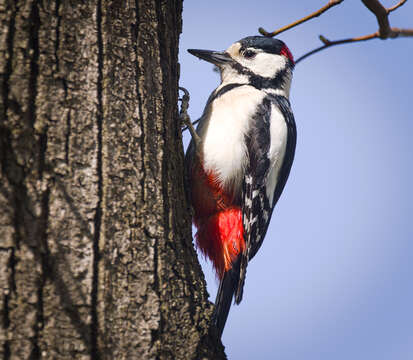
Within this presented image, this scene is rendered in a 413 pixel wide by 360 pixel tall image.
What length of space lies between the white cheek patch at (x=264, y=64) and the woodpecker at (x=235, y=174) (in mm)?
A: 386

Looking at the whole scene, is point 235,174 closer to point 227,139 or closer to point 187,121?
point 227,139

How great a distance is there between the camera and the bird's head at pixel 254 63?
3359 mm

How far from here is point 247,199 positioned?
279 cm

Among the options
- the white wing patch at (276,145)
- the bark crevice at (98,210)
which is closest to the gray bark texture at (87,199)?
the bark crevice at (98,210)

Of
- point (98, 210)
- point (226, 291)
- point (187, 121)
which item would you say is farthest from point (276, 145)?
point (98, 210)

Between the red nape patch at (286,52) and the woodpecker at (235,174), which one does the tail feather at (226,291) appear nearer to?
the woodpecker at (235,174)

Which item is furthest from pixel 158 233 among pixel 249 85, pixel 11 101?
pixel 249 85

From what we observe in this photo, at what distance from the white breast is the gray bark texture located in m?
1.00

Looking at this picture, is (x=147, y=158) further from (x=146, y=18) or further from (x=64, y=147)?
(x=146, y=18)

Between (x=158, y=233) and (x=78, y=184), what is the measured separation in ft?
1.05

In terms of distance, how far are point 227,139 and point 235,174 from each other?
0.20 meters

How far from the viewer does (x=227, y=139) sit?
2.76 metres

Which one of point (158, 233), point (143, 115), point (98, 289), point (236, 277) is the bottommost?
point (98, 289)

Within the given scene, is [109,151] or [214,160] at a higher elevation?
[214,160]
